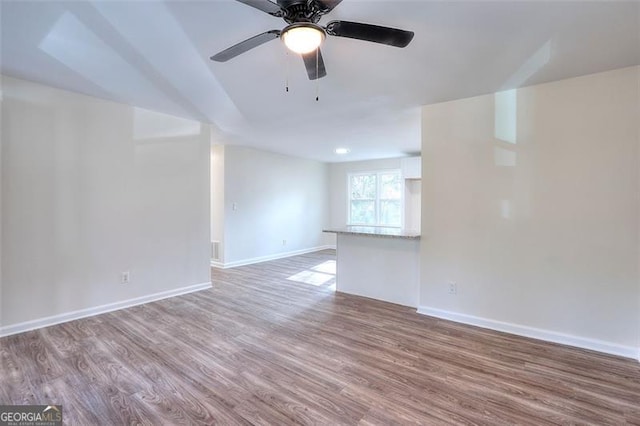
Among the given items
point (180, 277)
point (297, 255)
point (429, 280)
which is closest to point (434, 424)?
point (429, 280)

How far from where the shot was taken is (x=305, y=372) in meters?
2.15

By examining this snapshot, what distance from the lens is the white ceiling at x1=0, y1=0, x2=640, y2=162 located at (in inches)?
71.0

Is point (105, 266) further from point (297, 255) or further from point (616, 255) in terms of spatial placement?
point (616, 255)

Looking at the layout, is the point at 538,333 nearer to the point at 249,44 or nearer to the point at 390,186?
the point at 249,44

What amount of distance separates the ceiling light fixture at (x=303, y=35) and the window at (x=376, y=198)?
568 cm

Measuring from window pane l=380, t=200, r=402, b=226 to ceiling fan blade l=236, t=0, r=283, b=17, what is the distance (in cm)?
594

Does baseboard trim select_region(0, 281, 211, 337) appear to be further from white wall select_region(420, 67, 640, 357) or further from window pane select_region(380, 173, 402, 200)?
window pane select_region(380, 173, 402, 200)

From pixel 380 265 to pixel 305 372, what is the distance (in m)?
1.98

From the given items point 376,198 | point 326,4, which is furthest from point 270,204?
point 326,4

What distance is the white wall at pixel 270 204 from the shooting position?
5.84 m

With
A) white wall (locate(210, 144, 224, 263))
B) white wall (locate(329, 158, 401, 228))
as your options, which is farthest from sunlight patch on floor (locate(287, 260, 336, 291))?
white wall (locate(329, 158, 401, 228))

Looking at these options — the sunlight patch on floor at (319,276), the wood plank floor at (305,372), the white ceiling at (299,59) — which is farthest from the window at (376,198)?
the wood plank floor at (305,372)

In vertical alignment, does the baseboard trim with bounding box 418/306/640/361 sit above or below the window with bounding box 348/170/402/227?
below

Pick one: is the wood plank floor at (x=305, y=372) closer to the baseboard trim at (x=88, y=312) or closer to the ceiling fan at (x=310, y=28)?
the baseboard trim at (x=88, y=312)
